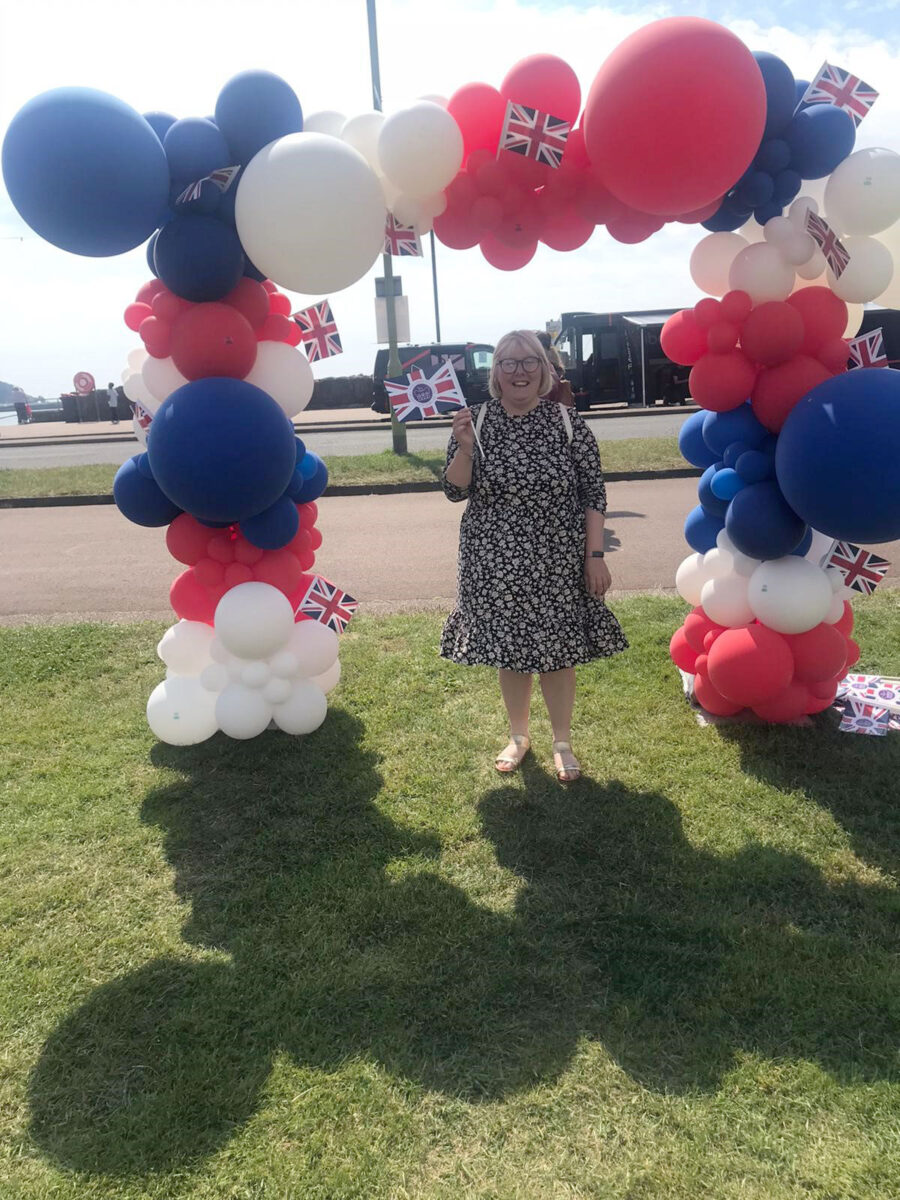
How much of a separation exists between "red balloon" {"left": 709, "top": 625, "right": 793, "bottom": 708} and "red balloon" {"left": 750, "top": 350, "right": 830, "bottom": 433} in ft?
2.63

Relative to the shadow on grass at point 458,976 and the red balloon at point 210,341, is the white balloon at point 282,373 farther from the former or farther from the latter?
the shadow on grass at point 458,976

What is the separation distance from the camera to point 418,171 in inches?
111

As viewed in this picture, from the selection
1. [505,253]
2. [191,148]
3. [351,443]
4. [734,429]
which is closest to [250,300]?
[191,148]

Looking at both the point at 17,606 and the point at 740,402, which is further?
the point at 17,606

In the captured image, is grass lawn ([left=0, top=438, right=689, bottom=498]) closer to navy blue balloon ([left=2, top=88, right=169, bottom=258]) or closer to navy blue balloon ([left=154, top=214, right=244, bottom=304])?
navy blue balloon ([left=154, top=214, right=244, bottom=304])

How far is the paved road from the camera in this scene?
52.2 feet

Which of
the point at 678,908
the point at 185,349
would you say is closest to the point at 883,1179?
the point at 678,908

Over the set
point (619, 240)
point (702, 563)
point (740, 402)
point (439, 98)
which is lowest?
point (702, 563)

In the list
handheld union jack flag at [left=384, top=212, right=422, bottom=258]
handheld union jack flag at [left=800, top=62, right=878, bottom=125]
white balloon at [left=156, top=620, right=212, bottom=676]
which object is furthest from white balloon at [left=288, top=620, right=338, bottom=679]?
handheld union jack flag at [left=800, top=62, right=878, bottom=125]

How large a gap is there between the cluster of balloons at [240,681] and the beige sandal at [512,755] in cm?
80

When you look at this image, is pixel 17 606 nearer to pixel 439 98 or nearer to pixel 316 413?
pixel 439 98

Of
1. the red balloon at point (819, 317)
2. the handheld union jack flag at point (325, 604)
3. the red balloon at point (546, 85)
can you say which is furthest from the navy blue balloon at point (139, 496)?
the red balloon at point (819, 317)

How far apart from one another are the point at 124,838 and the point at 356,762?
0.94m

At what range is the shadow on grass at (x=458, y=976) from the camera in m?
2.00
